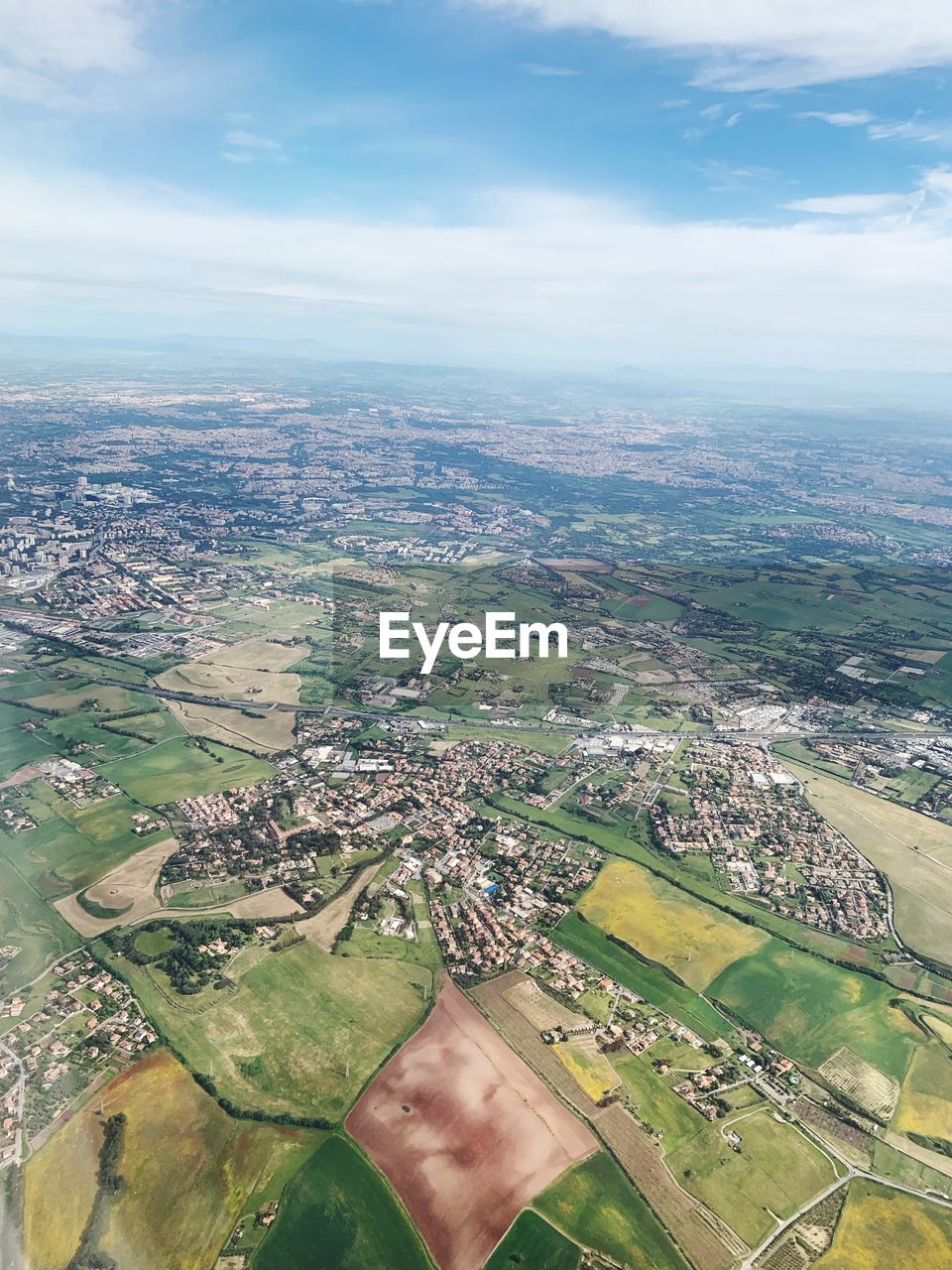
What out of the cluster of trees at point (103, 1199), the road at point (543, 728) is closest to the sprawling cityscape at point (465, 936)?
the cluster of trees at point (103, 1199)

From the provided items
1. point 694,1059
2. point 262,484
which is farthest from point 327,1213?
point 262,484

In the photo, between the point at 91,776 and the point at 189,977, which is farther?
the point at 91,776

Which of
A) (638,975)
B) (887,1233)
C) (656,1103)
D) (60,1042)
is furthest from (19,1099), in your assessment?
(887,1233)

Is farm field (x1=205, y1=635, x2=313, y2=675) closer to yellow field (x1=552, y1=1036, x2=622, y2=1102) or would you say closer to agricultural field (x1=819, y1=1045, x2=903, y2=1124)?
yellow field (x1=552, y1=1036, x2=622, y2=1102)

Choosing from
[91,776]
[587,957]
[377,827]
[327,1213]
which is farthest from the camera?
[91,776]

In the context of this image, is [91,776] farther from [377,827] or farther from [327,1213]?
[327,1213]

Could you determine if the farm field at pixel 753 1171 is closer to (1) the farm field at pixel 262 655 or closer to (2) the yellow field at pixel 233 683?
(2) the yellow field at pixel 233 683
